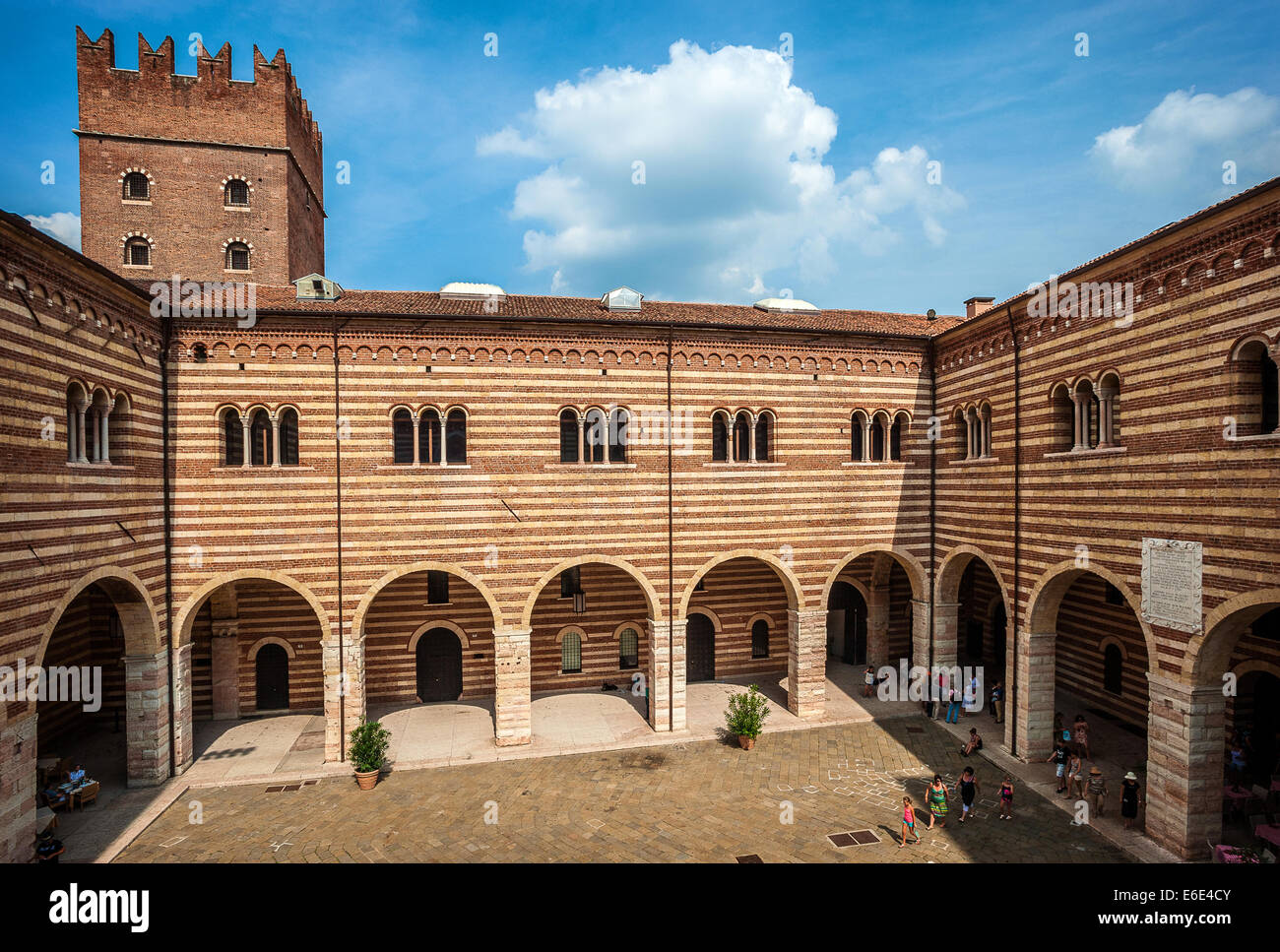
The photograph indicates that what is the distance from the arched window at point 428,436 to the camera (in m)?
16.8

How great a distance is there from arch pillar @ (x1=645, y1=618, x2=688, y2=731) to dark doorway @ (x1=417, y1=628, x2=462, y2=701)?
6.90 meters

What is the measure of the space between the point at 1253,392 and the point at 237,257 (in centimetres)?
2906

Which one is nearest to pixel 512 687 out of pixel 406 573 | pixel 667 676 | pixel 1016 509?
pixel 406 573

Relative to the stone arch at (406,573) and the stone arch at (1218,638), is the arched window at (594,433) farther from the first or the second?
the stone arch at (1218,638)

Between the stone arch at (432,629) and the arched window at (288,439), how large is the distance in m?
6.63

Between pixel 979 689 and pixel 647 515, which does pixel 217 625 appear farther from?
pixel 979 689

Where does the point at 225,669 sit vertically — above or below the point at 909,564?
below

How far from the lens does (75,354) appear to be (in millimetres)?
12562

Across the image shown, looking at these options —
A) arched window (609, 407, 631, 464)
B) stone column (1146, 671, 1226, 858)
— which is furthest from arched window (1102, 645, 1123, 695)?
arched window (609, 407, 631, 464)

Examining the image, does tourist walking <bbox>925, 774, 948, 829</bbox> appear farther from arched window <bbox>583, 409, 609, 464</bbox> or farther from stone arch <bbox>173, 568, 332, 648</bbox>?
stone arch <bbox>173, 568, 332, 648</bbox>

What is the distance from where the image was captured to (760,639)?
22.8m

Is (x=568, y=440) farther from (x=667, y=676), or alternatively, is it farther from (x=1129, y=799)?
(x=1129, y=799)

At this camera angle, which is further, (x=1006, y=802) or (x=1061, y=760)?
(x=1061, y=760)
